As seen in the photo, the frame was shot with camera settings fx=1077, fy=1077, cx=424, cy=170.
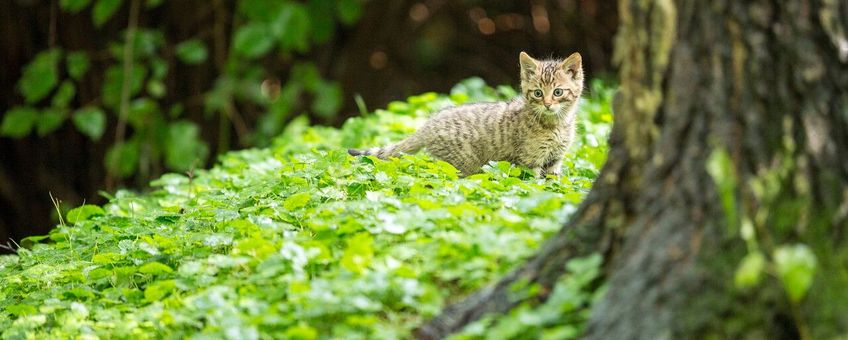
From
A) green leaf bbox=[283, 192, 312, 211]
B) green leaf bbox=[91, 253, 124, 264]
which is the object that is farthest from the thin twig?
green leaf bbox=[283, 192, 312, 211]

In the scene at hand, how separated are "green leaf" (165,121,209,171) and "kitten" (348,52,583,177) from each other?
3220 mm

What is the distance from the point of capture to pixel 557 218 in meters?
3.82

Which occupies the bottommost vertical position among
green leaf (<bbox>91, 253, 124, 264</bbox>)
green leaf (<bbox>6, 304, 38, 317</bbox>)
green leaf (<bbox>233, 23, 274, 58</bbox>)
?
green leaf (<bbox>6, 304, 38, 317</bbox>)

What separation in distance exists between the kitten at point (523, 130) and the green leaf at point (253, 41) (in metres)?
2.68

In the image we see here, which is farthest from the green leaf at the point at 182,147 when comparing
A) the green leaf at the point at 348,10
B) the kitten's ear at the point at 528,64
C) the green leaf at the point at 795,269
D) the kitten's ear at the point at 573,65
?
the green leaf at the point at 795,269

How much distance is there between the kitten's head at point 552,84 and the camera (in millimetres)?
5762

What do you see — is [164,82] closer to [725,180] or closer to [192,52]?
[192,52]

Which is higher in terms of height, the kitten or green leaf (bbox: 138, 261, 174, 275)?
the kitten

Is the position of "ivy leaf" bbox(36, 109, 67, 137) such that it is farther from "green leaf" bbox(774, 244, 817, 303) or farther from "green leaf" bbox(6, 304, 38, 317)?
"green leaf" bbox(774, 244, 817, 303)

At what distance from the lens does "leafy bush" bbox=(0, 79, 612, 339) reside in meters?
3.41

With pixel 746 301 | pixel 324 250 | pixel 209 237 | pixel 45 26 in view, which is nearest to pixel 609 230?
pixel 746 301

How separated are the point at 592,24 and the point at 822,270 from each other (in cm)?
805

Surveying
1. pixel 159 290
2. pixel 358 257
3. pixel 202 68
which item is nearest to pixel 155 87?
pixel 202 68

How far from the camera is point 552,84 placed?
579 cm
